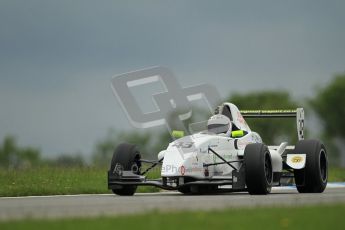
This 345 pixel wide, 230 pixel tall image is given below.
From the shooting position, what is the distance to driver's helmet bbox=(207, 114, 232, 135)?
999 inches

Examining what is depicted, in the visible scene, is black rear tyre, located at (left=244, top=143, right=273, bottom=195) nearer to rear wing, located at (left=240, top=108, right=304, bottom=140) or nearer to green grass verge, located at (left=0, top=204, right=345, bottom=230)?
rear wing, located at (left=240, top=108, right=304, bottom=140)

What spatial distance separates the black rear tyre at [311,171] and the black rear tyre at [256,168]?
9.60ft

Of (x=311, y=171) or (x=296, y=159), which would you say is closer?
(x=311, y=171)

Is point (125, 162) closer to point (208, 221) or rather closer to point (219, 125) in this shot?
point (219, 125)

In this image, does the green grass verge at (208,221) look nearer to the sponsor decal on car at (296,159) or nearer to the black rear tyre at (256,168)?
the black rear tyre at (256,168)

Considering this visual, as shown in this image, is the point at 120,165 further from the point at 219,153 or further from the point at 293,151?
the point at 293,151

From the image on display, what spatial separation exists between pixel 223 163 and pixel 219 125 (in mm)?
1684

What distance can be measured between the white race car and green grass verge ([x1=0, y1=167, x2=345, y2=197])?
2.43 meters

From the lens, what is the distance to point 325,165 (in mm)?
27297

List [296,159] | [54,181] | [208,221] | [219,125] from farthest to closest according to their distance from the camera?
1. [54,181]
2. [296,159]
3. [219,125]
4. [208,221]

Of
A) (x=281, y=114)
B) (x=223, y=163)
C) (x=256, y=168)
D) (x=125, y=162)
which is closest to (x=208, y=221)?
(x=256, y=168)

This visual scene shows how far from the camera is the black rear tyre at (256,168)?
23.0 m

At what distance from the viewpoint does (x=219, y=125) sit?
2539 centimetres

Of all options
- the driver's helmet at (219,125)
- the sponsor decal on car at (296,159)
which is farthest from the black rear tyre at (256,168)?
the sponsor decal on car at (296,159)
